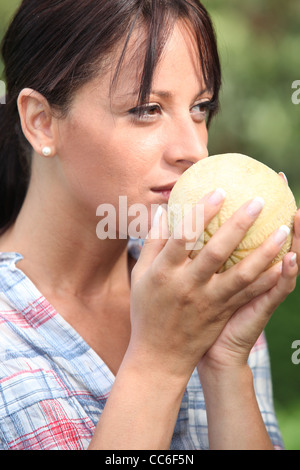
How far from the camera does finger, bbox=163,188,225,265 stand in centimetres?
175

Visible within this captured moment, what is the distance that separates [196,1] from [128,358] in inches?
54.5

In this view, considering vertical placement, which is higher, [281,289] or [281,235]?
[281,235]

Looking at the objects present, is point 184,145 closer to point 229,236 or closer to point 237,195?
point 237,195

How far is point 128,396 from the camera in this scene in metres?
1.85

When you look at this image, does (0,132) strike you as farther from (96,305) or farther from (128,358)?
(128,358)

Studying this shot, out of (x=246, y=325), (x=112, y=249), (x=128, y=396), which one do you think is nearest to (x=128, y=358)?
(x=128, y=396)

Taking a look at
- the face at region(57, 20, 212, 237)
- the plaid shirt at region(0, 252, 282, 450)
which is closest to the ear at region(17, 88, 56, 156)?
the face at region(57, 20, 212, 237)

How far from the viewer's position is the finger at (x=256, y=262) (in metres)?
1.75

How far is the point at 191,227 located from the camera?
5.81 feet

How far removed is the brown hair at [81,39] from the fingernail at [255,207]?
2.10ft

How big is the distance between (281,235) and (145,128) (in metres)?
0.68

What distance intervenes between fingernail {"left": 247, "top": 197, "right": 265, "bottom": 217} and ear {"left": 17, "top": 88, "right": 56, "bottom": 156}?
0.94 meters

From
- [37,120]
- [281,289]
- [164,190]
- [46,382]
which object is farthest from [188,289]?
[37,120]

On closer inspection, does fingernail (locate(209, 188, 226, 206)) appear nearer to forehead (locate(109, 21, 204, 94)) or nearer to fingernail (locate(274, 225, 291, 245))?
fingernail (locate(274, 225, 291, 245))
